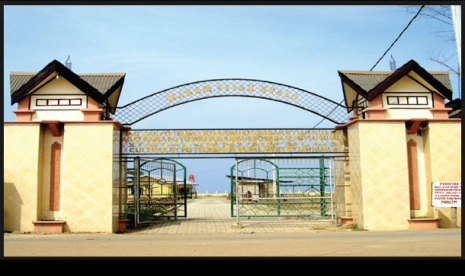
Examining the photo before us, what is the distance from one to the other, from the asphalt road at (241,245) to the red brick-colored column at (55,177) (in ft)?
3.71

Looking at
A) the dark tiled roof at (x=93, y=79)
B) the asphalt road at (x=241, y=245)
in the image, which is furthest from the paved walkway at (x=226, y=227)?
the dark tiled roof at (x=93, y=79)

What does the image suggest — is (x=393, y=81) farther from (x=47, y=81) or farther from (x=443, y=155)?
(x=47, y=81)

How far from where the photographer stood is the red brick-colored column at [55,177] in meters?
11.9

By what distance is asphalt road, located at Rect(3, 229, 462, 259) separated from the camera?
7.61 metres

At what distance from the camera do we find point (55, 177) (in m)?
12.0

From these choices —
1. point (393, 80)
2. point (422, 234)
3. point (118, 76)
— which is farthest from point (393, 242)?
point (118, 76)

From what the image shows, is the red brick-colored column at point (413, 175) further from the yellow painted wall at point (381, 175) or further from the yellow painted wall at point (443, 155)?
the yellow painted wall at point (381, 175)

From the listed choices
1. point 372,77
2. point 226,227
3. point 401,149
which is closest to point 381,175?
point 401,149

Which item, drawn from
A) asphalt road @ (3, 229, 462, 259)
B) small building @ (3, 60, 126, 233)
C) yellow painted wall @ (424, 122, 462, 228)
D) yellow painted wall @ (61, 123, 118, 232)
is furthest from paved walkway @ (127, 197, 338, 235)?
yellow painted wall @ (424, 122, 462, 228)

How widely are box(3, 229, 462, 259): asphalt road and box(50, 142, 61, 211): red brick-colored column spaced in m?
1.13

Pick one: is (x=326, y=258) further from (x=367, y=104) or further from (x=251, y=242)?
(x=367, y=104)

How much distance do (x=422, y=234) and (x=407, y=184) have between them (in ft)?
6.42

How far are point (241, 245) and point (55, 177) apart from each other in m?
6.11

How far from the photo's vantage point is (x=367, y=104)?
13.3m
